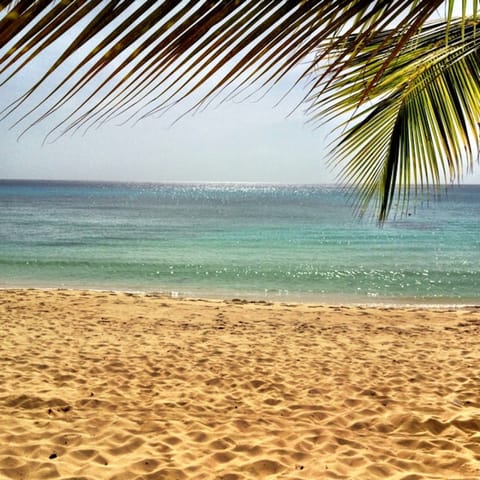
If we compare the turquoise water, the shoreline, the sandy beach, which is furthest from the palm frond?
the shoreline

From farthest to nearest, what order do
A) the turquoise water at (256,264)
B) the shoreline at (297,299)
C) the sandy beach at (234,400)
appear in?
the turquoise water at (256,264), the shoreline at (297,299), the sandy beach at (234,400)

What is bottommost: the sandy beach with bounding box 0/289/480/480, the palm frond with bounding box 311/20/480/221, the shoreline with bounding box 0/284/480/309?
the shoreline with bounding box 0/284/480/309

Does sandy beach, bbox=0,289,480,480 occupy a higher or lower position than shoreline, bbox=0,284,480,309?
higher

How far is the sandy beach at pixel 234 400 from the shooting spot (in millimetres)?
4133

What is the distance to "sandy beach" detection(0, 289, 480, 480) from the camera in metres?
4.13

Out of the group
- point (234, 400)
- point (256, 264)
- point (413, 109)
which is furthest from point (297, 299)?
point (413, 109)

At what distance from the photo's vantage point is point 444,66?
2330mm

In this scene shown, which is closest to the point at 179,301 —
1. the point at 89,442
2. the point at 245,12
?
the point at 89,442

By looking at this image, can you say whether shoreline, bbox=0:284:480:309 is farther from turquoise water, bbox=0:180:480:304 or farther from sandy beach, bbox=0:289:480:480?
sandy beach, bbox=0:289:480:480

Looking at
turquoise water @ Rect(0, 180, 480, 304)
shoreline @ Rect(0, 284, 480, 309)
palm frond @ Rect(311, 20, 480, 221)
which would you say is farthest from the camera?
turquoise water @ Rect(0, 180, 480, 304)

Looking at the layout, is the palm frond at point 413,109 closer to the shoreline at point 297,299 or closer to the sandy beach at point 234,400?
the sandy beach at point 234,400

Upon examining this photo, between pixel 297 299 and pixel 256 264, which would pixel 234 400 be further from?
pixel 256 264

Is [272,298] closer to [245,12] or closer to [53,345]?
[53,345]

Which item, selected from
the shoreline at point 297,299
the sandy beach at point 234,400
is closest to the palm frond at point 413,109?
the sandy beach at point 234,400
